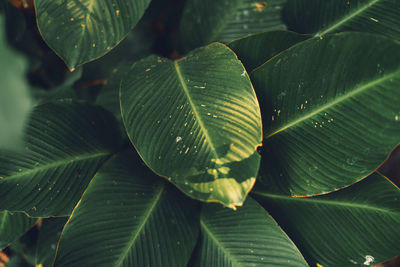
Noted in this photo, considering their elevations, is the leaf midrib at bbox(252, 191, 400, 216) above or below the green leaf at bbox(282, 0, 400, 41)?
below

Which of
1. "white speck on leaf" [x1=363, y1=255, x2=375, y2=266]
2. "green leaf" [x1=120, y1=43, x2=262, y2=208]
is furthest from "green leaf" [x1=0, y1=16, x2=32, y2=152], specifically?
"white speck on leaf" [x1=363, y1=255, x2=375, y2=266]

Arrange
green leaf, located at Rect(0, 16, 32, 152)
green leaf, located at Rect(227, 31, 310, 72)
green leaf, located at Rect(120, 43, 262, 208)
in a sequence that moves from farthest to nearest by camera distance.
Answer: green leaf, located at Rect(227, 31, 310, 72) → green leaf, located at Rect(120, 43, 262, 208) → green leaf, located at Rect(0, 16, 32, 152)

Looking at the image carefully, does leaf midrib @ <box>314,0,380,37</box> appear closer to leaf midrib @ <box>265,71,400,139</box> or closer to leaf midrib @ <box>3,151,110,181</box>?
leaf midrib @ <box>265,71,400,139</box>

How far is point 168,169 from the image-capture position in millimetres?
642

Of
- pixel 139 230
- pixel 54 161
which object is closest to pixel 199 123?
pixel 139 230

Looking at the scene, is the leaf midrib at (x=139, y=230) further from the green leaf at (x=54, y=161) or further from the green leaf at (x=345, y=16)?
the green leaf at (x=345, y=16)

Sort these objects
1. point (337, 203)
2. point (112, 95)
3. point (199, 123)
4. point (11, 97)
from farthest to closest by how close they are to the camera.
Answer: point (112, 95)
point (337, 203)
point (199, 123)
point (11, 97)

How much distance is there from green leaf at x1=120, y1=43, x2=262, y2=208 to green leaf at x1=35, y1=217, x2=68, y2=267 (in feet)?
1.38

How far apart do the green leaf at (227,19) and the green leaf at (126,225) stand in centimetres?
52

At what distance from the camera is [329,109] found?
0.69 meters

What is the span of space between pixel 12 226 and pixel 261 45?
0.85 metres

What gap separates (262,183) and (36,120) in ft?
2.02

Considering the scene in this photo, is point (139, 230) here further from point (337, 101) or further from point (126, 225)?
point (337, 101)

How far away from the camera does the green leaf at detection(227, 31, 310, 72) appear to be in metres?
0.83
